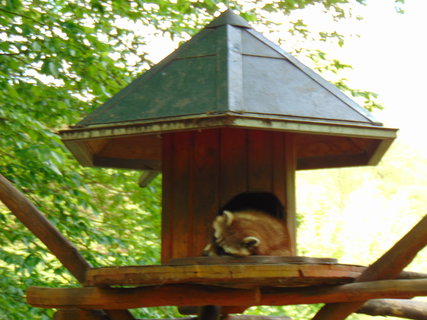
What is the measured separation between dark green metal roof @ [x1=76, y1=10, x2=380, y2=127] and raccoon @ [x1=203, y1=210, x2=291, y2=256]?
0.56m

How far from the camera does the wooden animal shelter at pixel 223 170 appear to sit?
3088 mm

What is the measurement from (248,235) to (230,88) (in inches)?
27.7

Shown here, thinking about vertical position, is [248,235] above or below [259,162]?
below

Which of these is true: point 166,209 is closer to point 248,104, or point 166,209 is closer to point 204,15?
point 248,104

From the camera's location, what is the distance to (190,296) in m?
3.32

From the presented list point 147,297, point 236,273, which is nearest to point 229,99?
point 236,273

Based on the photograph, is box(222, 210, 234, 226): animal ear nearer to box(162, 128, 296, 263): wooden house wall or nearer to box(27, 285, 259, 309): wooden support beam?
box(162, 128, 296, 263): wooden house wall

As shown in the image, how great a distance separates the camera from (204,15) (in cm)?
809

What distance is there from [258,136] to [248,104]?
458mm

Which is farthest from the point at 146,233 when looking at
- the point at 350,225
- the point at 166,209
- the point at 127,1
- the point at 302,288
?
the point at 350,225

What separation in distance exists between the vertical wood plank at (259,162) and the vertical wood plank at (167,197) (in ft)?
1.44

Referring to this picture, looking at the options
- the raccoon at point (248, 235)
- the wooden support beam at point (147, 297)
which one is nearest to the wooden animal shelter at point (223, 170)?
the wooden support beam at point (147, 297)

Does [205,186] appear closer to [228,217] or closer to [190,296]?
[228,217]

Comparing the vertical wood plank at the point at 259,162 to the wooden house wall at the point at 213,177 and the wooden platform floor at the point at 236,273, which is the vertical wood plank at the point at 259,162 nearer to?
the wooden house wall at the point at 213,177
